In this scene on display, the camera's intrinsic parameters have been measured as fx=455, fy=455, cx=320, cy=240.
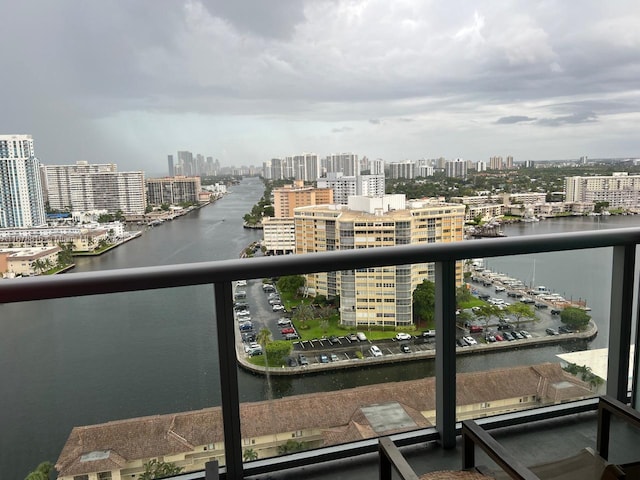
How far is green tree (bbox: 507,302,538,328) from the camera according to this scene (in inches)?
87.2

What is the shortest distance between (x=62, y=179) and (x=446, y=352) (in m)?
13.4

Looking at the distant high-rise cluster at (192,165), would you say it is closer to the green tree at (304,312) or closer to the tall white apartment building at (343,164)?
the tall white apartment building at (343,164)

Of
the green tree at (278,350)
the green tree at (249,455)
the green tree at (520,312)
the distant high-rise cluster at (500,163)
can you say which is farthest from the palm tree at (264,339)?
the distant high-rise cluster at (500,163)

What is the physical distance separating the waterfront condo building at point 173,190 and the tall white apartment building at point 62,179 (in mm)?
1989

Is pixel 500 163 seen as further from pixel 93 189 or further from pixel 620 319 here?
pixel 93 189

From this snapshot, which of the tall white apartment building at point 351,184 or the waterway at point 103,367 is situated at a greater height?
the tall white apartment building at point 351,184

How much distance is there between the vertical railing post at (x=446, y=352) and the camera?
2.13 m

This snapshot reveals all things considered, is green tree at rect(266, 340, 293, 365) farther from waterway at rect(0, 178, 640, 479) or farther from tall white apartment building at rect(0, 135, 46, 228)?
tall white apartment building at rect(0, 135, 46, 228)

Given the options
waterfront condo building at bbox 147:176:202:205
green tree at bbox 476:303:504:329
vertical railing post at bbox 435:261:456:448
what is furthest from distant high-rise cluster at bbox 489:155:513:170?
vertical railing post at bbox 435:261:456:448

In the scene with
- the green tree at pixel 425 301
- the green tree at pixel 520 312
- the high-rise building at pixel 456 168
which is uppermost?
the high-rise building at pixel 456 168

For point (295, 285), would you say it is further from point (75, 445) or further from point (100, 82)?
point (100, 82)

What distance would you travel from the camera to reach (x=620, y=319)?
2.42 metres

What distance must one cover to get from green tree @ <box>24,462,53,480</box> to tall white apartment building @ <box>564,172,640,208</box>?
752 centimetres

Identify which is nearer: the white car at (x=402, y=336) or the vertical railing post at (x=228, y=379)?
the vertical railing post at (x=228, y=379)
